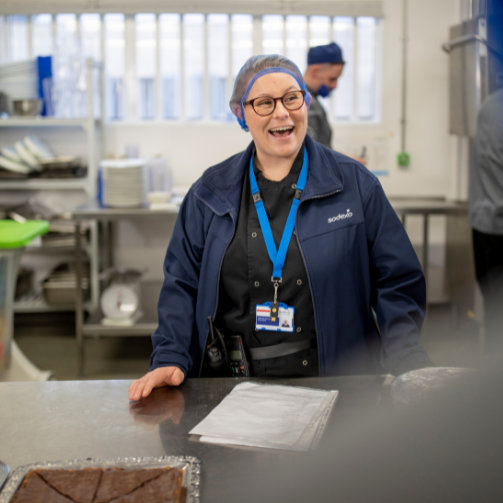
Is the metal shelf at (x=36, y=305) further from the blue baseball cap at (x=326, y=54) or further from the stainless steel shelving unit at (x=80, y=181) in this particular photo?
the blue baseball cap at (x=326, y=54)

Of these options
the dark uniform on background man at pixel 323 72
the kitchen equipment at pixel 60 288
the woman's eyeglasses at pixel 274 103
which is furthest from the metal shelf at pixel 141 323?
the woman's eyeglasses at pixel 274 103

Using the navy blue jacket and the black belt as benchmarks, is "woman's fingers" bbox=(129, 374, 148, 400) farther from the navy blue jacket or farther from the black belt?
the black belt

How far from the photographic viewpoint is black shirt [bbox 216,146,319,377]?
1.42 metres

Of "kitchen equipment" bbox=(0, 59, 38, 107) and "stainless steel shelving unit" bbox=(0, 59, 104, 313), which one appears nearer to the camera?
"stainless steel shelving unit" bbox=(0, 59, 104, 313)

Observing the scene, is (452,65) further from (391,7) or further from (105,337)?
(105,337)

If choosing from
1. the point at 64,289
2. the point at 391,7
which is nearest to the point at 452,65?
the point at 391,7

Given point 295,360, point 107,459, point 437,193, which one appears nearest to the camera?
point 107,459

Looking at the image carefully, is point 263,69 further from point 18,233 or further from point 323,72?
point 323,72

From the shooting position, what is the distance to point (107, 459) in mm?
864

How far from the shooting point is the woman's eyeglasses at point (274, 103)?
1.48 meters

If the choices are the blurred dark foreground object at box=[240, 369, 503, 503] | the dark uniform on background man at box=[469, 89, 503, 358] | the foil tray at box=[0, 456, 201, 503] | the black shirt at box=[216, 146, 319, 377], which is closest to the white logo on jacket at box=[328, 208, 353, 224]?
the black shirt at box=[216, 146, 319, 377]

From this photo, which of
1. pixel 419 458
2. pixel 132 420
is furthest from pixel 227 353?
pixel 419 458

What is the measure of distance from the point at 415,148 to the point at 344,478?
4235 mm

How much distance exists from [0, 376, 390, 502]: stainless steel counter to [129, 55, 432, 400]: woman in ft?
0.64
